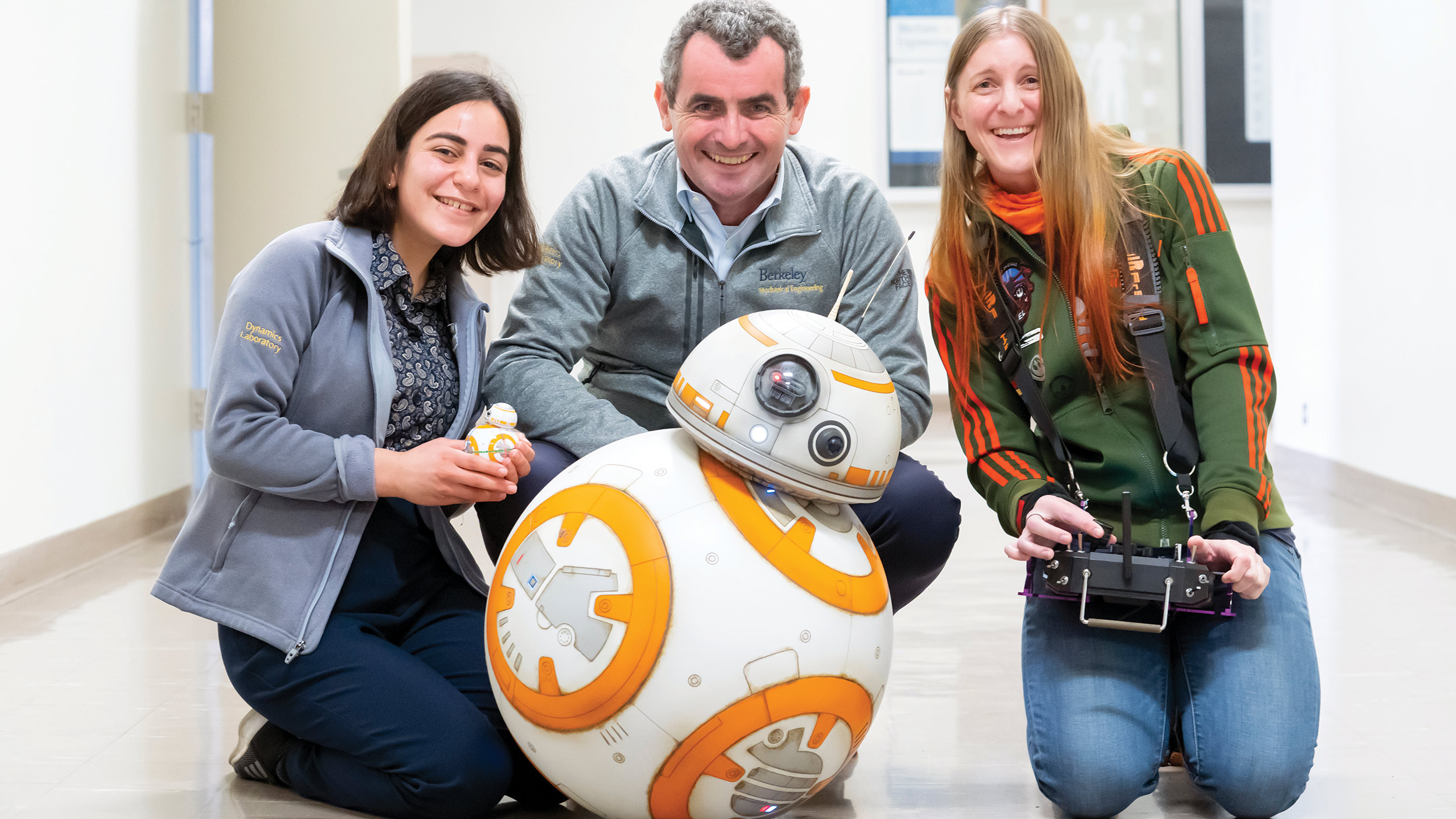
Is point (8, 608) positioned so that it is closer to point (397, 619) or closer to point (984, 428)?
point (397, 619)

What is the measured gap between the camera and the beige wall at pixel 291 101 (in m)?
4.25

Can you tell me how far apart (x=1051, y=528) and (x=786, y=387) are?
478 mm

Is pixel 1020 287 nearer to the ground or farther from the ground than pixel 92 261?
nearer to the ground

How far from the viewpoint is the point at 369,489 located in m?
1.73

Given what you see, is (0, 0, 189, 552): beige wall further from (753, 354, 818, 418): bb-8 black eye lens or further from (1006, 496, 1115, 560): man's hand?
(1006, 496, 1115, 560): man's hand

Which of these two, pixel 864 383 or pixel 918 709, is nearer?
pixel 864 383

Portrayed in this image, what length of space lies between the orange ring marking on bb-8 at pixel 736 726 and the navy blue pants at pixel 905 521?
1.76 ft

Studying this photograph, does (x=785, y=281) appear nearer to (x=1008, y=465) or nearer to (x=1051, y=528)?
(x=1008, y=465)

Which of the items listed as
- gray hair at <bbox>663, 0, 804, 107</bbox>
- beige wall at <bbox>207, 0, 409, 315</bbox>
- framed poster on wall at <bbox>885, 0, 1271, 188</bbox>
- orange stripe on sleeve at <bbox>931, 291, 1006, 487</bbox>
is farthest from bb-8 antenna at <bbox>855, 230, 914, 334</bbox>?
framed poster on wall at <bbox>885, 0, 1271, 188</bbox>

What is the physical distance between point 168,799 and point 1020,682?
5.37 ft

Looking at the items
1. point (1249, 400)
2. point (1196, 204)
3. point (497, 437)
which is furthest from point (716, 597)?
point (1196, 204)

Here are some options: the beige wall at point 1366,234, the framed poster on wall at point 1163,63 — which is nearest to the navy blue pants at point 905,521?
the beige wall at point 1366,234

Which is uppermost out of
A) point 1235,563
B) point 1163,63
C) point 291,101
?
point 1163,63

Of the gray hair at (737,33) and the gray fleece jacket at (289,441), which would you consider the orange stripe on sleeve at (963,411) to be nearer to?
the gray hair at (737,33)
